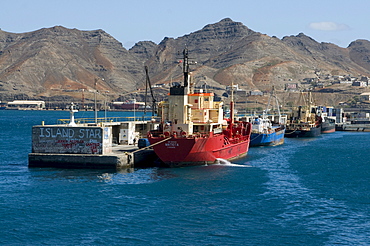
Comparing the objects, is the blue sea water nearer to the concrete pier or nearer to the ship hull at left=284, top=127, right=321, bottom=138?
the concrete pier

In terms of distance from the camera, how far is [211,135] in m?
57.1

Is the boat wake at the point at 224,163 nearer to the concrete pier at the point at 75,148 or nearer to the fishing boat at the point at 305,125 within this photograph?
the concrete pier at the point at 75,148

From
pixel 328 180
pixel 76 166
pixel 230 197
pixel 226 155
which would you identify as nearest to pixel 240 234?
pixel 230 197

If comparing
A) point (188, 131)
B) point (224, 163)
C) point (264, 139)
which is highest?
point (188, 131)

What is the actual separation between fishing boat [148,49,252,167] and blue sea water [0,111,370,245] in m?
1.47

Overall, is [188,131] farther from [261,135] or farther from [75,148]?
[261,135]

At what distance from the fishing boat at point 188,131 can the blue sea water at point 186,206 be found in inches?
58.0

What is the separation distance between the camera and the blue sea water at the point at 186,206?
1302 inches

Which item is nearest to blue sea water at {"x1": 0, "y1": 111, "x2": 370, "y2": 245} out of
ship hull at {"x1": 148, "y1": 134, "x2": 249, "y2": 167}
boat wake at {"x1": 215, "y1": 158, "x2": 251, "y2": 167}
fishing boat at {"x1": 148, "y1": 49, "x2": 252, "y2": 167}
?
boat wake at {"x1": 215, "y1": 158, "x2": 251, "y2": 167}

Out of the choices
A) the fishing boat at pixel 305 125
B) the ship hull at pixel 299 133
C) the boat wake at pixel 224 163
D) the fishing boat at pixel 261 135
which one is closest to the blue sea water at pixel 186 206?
the boat wake at pixel 224 163

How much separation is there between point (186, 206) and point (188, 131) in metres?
17.3

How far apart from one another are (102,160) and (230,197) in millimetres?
15633

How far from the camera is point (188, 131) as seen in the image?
2223 inches

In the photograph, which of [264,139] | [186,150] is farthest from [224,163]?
[264,139]
